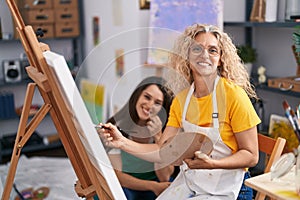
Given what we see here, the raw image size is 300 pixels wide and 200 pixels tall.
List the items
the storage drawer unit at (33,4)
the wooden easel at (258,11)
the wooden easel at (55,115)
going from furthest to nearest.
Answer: the storage drawer unit at (33,4) < the wooden easel at (258,11) < the wooden easel at (55,115)

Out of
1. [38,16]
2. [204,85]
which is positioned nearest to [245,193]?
[204,85]

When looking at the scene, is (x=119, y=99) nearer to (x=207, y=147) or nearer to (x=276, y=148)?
(x=207, y=147)

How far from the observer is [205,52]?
1601mm

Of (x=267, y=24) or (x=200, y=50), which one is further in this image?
(x=267, y=24)

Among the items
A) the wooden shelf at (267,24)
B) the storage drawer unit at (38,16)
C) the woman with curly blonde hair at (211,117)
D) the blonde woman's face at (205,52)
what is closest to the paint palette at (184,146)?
the woman with curly blonde hair at (211,117)

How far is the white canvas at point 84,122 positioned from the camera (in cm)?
134

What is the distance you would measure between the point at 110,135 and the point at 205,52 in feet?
1.46

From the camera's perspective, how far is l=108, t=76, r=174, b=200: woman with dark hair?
Result: 1.84 meters

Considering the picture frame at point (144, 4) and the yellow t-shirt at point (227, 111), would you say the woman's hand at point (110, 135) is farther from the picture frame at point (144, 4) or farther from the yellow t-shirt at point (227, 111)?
the picture frame at point (144, 4)

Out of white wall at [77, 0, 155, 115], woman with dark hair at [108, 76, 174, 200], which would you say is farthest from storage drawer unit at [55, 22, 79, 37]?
woman with dark hair at [108, 76, 174, 200]

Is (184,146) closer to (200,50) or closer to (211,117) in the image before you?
(211,117)

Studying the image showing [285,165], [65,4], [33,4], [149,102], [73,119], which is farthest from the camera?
[65,4]

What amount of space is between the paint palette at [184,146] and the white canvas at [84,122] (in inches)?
10.9

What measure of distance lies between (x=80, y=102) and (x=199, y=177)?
602 mm
